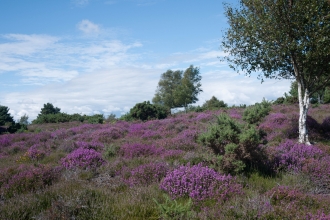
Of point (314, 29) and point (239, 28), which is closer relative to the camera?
point (314, 29)

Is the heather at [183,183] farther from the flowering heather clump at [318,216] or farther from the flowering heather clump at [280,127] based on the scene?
the flowering heather clump at [280,127]

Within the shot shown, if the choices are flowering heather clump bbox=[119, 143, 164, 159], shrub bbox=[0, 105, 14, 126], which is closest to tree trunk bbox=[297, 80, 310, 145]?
flowering heather clump bbox=[119, 143, 164, 159]

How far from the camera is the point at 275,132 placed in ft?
46.1

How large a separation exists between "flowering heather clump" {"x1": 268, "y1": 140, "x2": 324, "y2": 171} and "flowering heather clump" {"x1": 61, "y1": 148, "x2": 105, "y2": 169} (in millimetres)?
5670

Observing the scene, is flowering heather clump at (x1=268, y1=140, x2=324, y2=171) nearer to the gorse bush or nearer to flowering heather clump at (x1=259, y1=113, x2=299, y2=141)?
the gorse bush

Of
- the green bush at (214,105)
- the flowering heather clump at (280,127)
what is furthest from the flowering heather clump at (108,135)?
the green bush at (214,105)

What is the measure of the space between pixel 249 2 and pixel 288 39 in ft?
9.13

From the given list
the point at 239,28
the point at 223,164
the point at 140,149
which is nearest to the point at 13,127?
the point at 140,149

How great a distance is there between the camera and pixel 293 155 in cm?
860

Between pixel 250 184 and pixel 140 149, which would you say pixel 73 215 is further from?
pixel 140 149

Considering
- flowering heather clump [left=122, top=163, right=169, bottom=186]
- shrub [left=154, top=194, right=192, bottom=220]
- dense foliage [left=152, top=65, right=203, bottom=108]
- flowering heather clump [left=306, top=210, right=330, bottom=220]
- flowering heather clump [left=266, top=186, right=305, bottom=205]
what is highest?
dense foliage [left=152, top=65, right=203, bottom=108]

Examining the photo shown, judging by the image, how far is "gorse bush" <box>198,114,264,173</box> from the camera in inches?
290

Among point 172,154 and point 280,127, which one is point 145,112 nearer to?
point 280,127

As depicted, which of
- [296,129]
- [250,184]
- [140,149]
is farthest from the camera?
[296,129]
